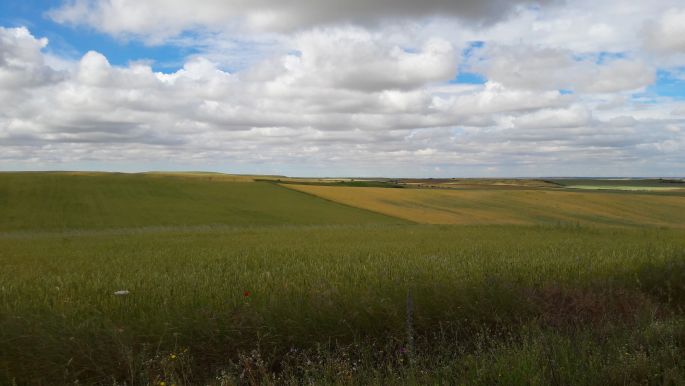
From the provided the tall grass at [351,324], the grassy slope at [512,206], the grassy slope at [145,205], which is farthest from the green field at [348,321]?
the grassy slope at [512,206]

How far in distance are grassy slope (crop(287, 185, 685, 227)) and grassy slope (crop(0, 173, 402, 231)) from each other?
6.10 metres

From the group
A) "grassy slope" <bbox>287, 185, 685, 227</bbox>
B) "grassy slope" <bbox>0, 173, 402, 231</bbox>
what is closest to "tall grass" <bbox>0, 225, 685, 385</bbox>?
"grassy slope" <bbox>0, 173, 402, 231</bbox>

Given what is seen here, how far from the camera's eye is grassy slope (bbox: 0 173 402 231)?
116ft

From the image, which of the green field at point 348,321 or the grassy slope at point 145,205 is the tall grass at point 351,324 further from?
the grassy slope at point 145,205

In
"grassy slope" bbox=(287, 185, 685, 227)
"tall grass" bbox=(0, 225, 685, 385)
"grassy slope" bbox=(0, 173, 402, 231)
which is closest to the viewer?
"tall grass" bbox=(0, 225, 685, 385)

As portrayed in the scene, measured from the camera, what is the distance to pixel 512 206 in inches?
2296

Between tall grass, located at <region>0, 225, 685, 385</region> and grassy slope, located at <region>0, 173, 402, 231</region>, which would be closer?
tall grass, located at <region>0, 225, 685, 385</region>

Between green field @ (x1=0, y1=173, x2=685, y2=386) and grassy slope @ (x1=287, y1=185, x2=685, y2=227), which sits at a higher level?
green field @ (x1=0, y1=173, x2=685, y2=386)

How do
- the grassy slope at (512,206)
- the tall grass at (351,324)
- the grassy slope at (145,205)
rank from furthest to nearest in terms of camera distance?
the grassy slope at (512,206), the grassy slope at (145,205), the tall grass at (351,324)

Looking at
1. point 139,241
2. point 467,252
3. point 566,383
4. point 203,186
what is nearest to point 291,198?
point 203,186

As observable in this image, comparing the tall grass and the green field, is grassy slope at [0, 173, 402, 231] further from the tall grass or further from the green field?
the tall grass

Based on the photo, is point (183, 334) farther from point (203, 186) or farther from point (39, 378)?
point (203, 186)

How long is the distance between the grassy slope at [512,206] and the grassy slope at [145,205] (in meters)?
6.10

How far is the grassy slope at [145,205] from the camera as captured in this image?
3534 centimetres
